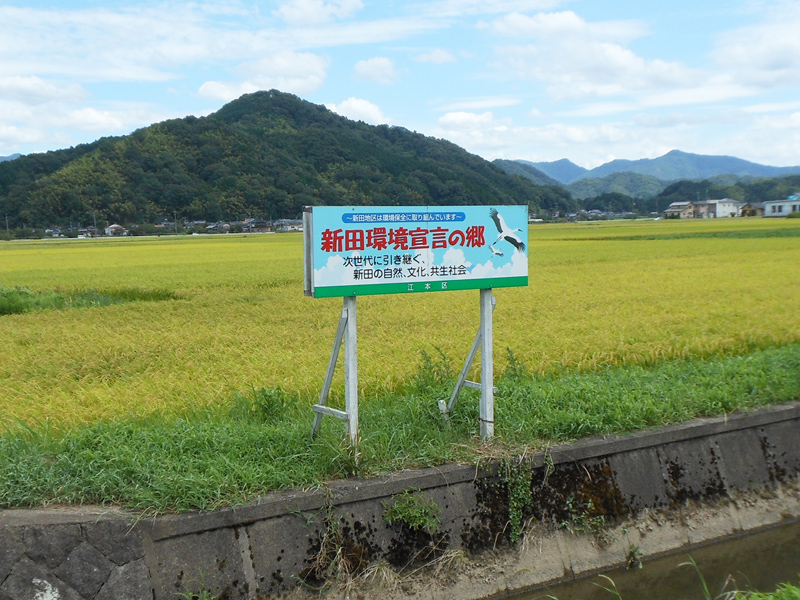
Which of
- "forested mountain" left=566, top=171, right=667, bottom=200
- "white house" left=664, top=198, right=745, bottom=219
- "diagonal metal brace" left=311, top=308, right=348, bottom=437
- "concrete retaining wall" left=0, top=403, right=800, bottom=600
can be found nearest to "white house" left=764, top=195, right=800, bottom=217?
"white house" left=664, top=198, right=745, bottom=219

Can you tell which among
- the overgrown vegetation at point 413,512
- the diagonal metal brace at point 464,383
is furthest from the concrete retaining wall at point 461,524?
the diagonal metal brace at point 464,383

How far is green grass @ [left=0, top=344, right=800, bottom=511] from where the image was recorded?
10.7 ft

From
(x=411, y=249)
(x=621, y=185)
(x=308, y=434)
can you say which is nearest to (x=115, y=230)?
(x=308, y=434)

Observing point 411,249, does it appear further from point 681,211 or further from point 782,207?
point 681,211

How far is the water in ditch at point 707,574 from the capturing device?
141 inches

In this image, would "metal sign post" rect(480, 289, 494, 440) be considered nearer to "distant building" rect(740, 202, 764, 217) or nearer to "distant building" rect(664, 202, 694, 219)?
"distant building" rect(740, 202, 764, 217)

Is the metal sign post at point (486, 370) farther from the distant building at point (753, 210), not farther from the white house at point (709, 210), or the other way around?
the white house at point (709, 210)

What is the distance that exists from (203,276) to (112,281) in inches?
78.0

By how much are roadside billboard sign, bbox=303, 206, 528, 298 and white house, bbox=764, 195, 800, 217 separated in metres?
67.3

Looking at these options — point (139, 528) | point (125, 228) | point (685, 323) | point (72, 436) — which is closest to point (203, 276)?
point (685, 323)

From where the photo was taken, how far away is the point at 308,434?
155 inches

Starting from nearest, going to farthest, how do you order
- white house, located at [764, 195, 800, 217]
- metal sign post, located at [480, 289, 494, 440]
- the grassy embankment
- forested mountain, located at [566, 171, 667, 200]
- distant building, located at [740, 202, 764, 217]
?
the grassy embankment < metal sign post, located at [480, 289, 494, 440] < white house, located at [764, 195, 800, 217] < distant building, located at [740, 202, 764, 217] < forested mountain, located at [566, 171, 667, 200]

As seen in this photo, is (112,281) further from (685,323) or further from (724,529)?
(724,529)

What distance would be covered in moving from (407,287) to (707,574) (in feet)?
7.35
